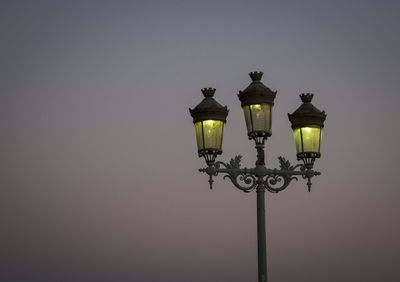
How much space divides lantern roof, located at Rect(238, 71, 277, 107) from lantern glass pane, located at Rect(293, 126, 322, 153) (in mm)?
885

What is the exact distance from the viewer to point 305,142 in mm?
11961

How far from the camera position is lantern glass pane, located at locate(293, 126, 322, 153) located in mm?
11930

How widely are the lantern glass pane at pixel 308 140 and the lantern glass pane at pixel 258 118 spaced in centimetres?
80

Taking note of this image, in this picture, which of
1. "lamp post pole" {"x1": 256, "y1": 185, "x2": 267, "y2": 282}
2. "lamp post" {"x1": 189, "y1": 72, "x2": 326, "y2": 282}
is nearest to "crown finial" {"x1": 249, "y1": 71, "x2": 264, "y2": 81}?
"lamp post" {"x1": 189, "y1": 72, "x2": 326, "y2": 282}

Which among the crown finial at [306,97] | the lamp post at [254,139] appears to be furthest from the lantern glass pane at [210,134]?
the crown finial at [306,97]

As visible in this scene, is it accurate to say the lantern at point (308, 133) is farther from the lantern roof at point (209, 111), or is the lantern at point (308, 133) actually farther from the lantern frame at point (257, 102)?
the lantern roof at point (209, 111)

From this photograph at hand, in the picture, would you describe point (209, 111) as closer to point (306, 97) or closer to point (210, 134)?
point (210, 134)

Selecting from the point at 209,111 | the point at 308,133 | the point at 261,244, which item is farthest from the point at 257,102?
the point at 261,244

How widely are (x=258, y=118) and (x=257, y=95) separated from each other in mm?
414

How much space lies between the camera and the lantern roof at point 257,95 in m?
11.5

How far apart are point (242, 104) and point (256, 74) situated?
0.70m

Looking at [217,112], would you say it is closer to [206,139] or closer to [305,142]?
[206,139]

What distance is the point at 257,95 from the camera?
1148cm

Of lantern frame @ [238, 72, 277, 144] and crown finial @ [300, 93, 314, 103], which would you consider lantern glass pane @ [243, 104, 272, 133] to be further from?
crown finial @ [300, 93, 314, 103]
